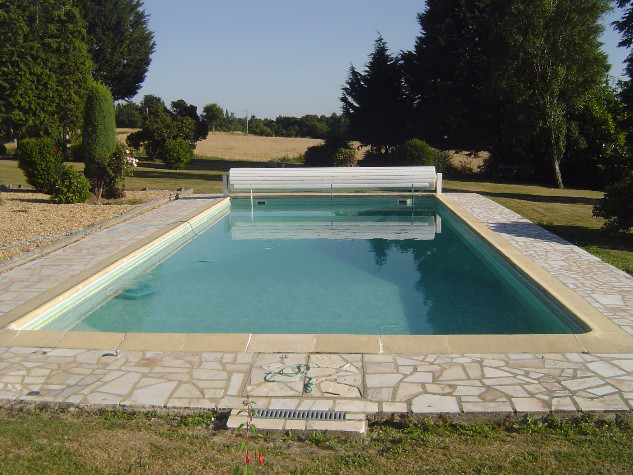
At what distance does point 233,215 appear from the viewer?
1345cm

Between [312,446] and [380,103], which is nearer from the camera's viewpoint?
[312,446]

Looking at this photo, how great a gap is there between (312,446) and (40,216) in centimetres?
936

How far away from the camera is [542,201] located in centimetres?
1523

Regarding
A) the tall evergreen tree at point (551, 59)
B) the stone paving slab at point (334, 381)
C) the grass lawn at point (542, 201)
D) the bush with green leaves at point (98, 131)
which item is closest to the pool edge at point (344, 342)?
the stone paving slab at point (334, 381)

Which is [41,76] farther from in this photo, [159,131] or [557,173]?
[557,173]

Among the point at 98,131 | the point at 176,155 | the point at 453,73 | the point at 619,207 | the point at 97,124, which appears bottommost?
the point at 619,207

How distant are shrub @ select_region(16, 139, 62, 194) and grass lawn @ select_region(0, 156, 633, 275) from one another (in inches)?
116

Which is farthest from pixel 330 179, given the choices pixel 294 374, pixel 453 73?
pixel 453 73

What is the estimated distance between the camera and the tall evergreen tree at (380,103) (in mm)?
27344

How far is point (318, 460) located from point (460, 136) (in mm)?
22870

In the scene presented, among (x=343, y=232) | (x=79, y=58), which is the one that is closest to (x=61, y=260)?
(x=343, y=232)

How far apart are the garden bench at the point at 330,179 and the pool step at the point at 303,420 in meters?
11.0

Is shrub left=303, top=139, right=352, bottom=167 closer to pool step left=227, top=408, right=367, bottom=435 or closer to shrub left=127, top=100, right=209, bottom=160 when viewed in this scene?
shrub left=127, top=100, right=209, bottom=160

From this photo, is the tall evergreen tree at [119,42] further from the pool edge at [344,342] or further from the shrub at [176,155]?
the pool edge at [344,342]
